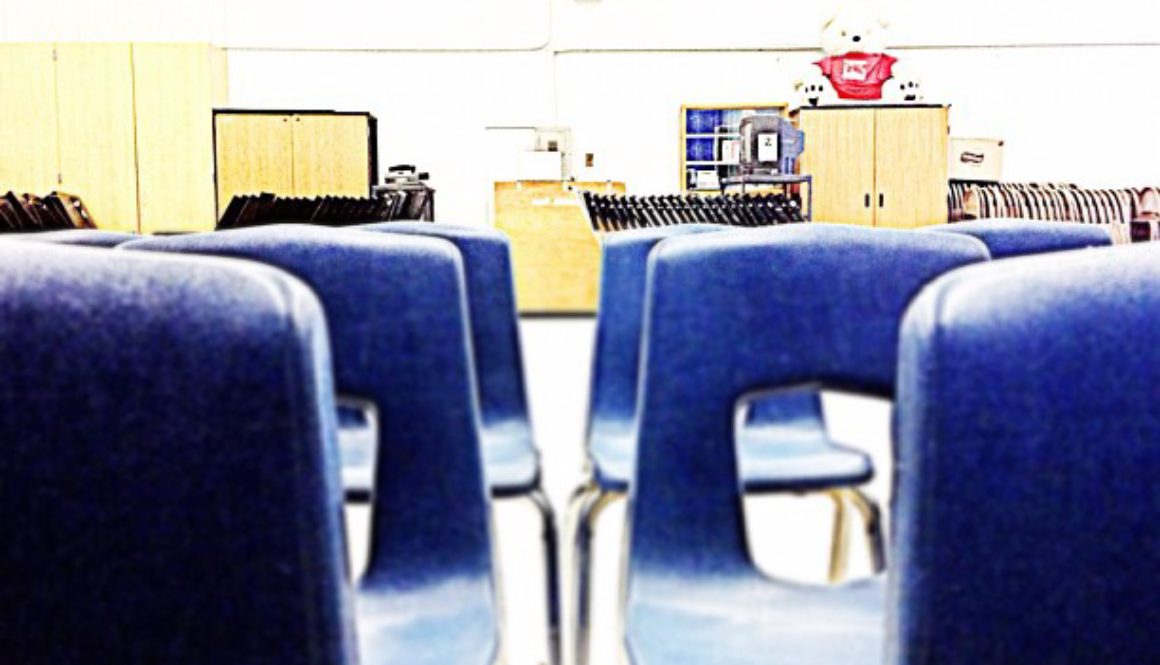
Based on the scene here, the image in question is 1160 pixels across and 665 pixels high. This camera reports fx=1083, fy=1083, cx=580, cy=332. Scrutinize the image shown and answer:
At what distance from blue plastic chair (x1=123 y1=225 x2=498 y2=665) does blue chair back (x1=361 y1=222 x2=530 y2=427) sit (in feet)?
1.85

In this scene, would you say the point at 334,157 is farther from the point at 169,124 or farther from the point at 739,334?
the point at 739,334

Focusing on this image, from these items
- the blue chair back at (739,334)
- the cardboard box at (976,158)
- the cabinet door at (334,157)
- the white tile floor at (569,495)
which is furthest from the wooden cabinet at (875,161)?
the blue chair back at (739,334)

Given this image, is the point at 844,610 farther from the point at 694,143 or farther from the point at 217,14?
the point at 217,14

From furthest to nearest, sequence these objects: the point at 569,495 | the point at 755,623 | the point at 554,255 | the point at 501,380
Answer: the point at 554,255, the point at 569,495, the point at 501,380, the point at 755,623

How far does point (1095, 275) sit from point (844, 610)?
77 cm

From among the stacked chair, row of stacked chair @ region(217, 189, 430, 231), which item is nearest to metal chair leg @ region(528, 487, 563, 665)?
the stacked chair

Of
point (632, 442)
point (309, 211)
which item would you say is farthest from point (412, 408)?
point (309, 211)

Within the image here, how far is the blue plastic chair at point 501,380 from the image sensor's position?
158cm

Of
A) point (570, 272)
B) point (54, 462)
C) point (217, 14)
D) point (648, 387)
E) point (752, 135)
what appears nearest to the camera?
point (54, 462)

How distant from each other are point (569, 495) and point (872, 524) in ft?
2.16

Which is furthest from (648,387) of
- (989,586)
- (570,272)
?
(570,272)

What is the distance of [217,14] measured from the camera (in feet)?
33.7

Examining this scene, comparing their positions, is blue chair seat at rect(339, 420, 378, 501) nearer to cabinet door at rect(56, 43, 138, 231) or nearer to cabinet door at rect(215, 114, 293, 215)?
cabinet door at rect(215, 114, 293, 215)

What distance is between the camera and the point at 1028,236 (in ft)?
6.61
